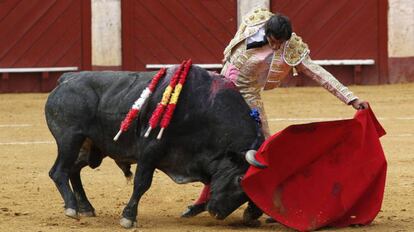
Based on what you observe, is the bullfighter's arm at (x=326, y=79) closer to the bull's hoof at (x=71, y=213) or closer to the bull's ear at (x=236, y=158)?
the bull's ear at (x=236, y=158)

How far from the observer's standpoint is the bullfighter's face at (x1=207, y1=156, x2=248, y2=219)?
629 centimetres

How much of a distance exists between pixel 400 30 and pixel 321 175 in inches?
355

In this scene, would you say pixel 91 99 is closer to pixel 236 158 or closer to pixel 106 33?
pixel 236 158

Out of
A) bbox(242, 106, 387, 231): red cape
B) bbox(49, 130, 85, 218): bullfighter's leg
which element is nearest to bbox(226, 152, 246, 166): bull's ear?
bbox(242, 106, 387, 231): red cape

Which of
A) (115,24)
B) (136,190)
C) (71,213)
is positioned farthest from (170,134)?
(115,24)

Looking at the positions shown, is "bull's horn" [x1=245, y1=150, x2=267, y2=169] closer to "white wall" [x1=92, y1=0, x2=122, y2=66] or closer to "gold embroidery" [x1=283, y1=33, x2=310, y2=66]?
"gold embroidery" [x1=283, y1=33, x2=310, y2=66]

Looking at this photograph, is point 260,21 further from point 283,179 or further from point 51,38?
point 51,38

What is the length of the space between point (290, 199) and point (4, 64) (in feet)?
30.3

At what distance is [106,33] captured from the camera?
15.0 meters

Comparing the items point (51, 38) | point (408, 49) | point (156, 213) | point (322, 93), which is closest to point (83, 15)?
point (51, 38)

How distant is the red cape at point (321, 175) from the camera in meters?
6.22

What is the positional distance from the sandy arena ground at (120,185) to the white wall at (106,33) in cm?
176

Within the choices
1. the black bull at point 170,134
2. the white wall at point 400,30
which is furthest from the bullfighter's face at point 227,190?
the white wall at point 400,30

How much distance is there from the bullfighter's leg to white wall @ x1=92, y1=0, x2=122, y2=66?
27.4 feet
